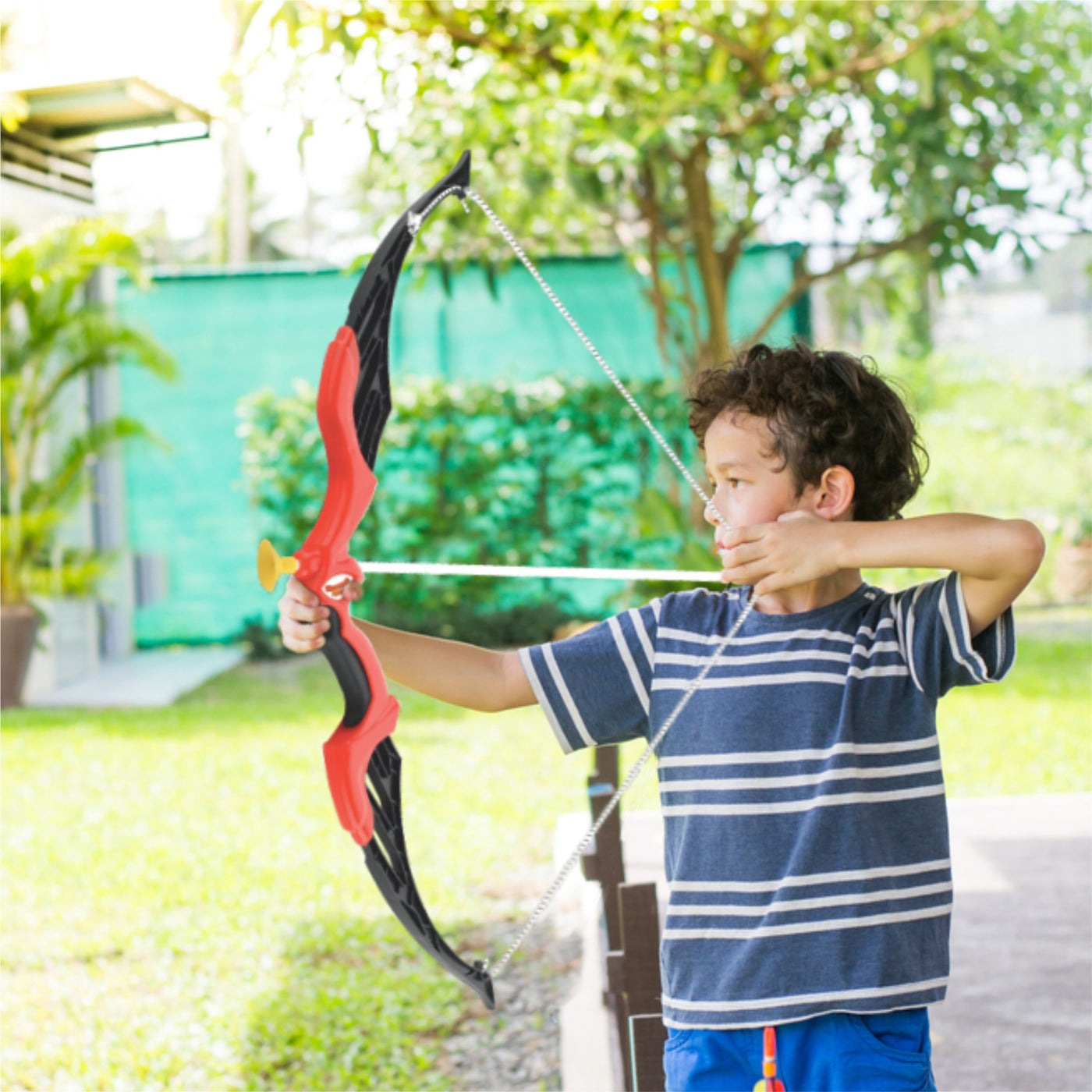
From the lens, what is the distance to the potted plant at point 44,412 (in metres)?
7.00

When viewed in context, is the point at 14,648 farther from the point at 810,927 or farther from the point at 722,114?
the point at 810,927

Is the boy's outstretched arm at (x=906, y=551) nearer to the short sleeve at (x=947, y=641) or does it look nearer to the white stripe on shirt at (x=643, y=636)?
the short sleeve at (x=947, y=641)

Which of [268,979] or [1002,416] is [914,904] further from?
[1002,416]

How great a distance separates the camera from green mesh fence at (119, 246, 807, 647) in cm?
857

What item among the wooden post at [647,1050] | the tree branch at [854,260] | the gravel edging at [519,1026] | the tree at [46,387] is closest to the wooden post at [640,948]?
the wooden post at [647,1050]

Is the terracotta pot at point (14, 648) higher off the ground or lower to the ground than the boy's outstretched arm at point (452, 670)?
lower

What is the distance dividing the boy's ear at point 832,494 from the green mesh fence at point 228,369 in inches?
283

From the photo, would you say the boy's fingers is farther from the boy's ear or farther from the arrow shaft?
the boy's ear

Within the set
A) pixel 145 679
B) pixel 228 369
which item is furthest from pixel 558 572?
pixel 228 369

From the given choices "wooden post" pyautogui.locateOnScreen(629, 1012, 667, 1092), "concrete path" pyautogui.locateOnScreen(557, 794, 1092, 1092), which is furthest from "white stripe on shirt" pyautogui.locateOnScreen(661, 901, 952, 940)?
"concrete path" pyautogui.locateOnScreen(557, 794, 1092, 1092)

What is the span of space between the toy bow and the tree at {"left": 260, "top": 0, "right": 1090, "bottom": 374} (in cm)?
269

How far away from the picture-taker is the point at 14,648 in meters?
6.88

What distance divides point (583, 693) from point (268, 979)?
2098 mm

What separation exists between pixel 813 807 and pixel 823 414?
424 mm
